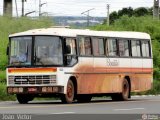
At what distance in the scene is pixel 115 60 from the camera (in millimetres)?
34531

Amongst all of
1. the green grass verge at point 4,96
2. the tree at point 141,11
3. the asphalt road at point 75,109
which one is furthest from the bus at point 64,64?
the tree at point 141,11

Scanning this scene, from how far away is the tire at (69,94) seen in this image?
30891 millimetres

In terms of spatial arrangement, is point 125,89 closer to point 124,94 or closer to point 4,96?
point 124,94

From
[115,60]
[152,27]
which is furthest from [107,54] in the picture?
[152,27]

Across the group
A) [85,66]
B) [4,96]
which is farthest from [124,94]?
[4,96]

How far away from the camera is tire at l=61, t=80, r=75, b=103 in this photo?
101 feet

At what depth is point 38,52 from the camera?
101 feet

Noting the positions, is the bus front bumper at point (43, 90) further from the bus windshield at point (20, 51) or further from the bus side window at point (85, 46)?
the bus side window at point (85, 46)

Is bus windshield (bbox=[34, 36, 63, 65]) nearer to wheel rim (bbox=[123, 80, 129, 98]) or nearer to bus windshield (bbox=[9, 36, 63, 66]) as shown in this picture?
bus windshield (bbox=[9, 36, 63, 66])

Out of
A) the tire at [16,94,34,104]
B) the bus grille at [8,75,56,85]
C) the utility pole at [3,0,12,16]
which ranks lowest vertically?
the tire at [16,94,34,104]

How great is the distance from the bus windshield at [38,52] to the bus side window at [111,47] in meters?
3.90

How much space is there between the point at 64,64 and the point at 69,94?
1.34 m

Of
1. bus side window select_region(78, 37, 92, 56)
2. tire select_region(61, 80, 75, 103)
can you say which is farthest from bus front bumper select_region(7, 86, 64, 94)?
bus side window select_region(78, 37, 92, 56)

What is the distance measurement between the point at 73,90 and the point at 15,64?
8.39ft
